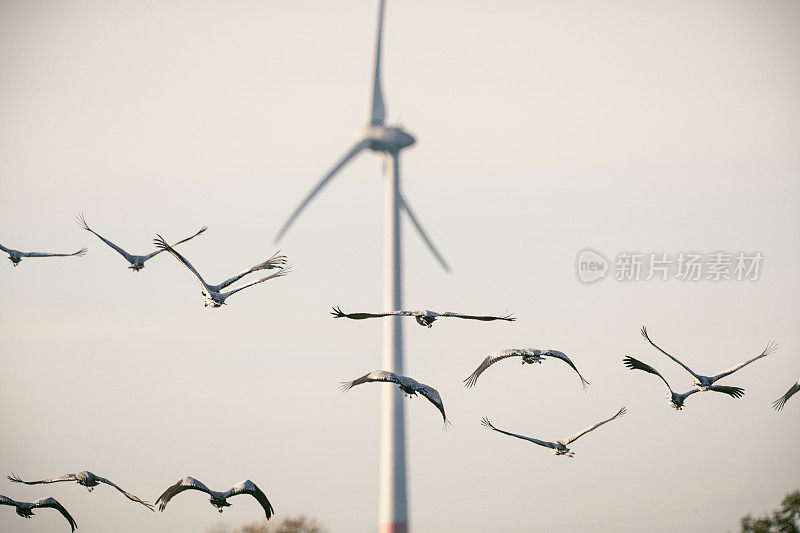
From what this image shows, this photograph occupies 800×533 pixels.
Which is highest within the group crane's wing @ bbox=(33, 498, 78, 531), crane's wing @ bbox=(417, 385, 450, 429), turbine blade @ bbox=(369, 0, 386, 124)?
turbine blade @ bbox=(369, 0, 386, 124)

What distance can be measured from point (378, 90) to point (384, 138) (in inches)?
244

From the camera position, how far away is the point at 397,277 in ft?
414

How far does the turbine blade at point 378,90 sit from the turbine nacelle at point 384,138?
763mm

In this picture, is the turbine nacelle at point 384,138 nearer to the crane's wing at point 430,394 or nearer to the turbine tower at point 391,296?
the turbine tower at point 391,296

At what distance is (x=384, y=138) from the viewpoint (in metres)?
131

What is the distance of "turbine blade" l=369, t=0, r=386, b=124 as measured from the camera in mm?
119938

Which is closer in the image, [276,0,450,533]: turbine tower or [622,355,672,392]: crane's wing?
[622,355,672,392]: crane's wing

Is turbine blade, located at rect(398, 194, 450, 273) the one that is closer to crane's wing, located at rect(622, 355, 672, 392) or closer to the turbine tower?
the turbine tower

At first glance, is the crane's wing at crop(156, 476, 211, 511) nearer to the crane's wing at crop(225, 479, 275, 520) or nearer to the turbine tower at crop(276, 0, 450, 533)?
the crane's wing at crop(225, 479, 275, 520)

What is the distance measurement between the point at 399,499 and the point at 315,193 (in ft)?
106

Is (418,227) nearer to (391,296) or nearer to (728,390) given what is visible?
(391,296)

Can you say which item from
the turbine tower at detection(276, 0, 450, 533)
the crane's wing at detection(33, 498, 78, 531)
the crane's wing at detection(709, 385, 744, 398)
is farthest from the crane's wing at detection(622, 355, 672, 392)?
the turbine tower at detection(276, 0, 450, 533)

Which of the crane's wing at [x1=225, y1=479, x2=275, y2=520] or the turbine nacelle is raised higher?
the turbine nacelle

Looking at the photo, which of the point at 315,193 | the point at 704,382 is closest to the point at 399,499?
the point at 315,193
